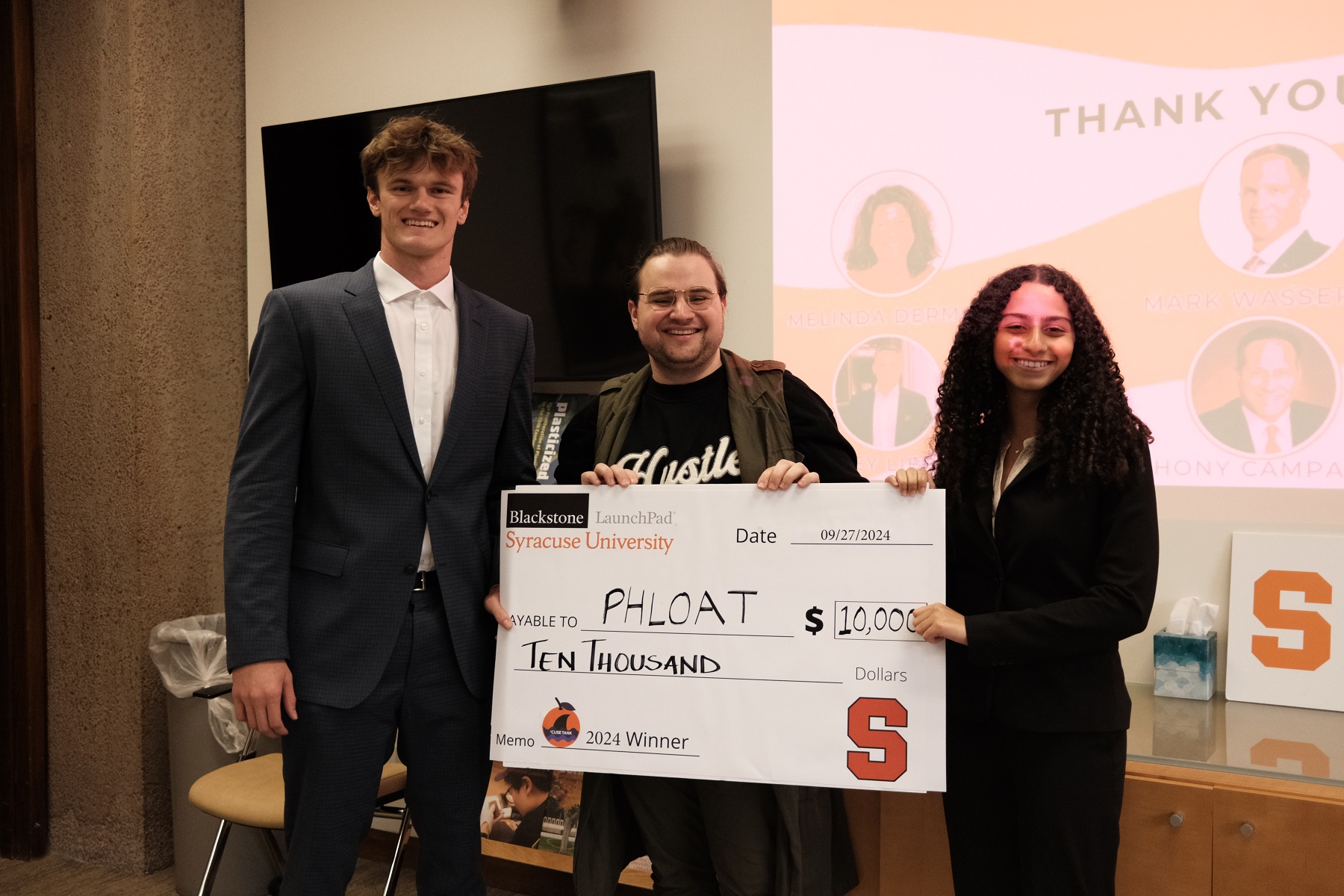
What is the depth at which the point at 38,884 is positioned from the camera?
3.17 meters

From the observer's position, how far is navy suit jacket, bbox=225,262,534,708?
65.6 inches

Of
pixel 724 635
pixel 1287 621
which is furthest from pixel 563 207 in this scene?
pixel 1287 621

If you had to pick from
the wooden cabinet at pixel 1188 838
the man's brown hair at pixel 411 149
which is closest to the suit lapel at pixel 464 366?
the man's brown hair at pixel 411 149

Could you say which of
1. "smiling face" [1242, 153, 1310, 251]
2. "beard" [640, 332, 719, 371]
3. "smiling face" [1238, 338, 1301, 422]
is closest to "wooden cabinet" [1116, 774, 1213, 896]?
"smiling face" [1238, 338, 1301, 422]

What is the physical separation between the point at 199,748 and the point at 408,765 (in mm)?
1657

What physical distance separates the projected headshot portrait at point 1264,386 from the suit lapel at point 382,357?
1.91 m

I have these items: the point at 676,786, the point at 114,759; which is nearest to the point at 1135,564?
the point at 676,786

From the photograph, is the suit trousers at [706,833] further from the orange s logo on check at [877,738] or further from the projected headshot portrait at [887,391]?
the projected headshot portrait at [887,391]

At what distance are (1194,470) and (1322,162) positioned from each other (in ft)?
2.55

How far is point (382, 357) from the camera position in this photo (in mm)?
1728

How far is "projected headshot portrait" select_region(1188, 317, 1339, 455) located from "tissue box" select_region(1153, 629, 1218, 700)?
489 mm

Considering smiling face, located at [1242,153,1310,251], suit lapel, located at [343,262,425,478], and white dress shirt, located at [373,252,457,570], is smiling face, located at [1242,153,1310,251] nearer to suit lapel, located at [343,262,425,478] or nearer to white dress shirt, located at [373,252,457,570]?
white dress shirt, located at [373,252,457,570]

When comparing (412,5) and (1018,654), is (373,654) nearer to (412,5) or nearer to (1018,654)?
(1018,654)

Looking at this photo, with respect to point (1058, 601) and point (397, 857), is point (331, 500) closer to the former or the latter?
point (397, 857)
